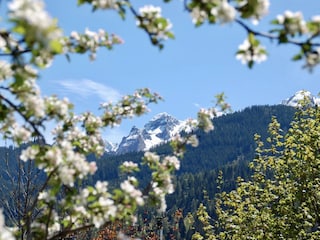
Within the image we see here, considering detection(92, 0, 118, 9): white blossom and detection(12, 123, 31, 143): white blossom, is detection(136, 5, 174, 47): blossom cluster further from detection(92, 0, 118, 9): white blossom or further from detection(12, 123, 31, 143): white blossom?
detection(12, 123, 31, 143): white blossom

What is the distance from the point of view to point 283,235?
12500mm

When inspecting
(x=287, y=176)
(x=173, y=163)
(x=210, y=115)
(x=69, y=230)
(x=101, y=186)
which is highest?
(x=287, y=176)

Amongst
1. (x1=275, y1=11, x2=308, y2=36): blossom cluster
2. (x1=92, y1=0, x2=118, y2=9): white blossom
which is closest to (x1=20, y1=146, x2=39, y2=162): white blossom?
(x1=92, y1=0, x2=118, y2=9): white blossom

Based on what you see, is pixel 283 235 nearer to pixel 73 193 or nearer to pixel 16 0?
pixel 73 193

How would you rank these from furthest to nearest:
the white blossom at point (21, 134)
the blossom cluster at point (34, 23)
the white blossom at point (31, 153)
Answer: the white blossom at point (21, 134), the white blossom at point (31, 153), the blossom cluster at point (34, 23)

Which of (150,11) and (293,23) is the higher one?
(150,11)

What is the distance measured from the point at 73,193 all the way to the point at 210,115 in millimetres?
2454

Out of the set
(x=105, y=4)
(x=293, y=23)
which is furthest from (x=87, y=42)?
(x=293, y=23)

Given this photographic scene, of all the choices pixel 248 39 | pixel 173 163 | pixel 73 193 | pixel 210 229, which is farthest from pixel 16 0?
pixel 210 229

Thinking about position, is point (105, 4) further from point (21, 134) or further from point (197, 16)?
point (21, 134)

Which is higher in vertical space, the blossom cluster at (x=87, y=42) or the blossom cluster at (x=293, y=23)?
the blossom cluster at (x=87, y=42)

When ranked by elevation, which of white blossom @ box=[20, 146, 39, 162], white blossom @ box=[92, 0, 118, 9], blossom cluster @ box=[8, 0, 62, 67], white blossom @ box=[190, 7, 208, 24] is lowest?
blossom cluster @ box=[8, 0, 62, 67]

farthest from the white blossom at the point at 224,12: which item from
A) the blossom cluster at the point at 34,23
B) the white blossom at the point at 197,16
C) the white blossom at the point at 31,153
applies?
the white blossom at the point at 31,153

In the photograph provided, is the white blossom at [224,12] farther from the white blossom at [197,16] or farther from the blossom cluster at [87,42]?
the blossom cluster at [87,42]
